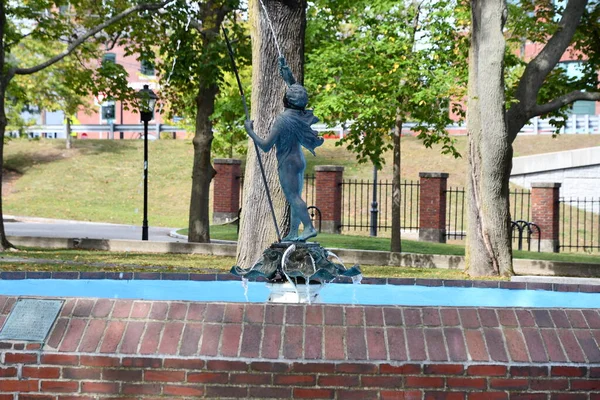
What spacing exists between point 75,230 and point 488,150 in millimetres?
19649

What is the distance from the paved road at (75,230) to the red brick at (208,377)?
2483cm

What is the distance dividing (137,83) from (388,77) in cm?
4969

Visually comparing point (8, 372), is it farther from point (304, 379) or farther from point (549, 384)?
point (549, 384)

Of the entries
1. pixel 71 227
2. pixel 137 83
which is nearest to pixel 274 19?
pixel 71 227

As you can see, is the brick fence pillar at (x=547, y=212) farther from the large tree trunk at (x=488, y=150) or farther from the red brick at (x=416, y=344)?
the red brick at (x=416, y=344)

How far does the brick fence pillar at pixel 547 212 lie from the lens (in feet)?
105

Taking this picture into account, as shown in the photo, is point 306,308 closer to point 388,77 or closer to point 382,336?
point 382,336

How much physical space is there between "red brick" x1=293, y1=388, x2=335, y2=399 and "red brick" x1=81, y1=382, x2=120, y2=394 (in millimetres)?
1122

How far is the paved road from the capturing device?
3162 centimetres

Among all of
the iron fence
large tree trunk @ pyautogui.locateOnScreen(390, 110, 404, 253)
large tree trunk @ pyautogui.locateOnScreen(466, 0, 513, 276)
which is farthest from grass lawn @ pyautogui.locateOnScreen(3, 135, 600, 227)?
large tree trunk @ pyautogui.locateOnScreen(466, 0, 513, 276)

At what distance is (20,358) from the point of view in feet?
20.5

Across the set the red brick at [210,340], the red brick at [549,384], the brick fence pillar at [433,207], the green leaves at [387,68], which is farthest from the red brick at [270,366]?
the brick fence pillar at [433,207]

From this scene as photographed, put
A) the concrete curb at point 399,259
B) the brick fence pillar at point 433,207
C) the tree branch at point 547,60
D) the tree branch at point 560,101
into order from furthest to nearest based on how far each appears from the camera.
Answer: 1. the brick fence pillar at point 433,207
2. the concrete curb at point 399,259
3. the tree branch at point 560,101
4. the tree branch at point 547,60

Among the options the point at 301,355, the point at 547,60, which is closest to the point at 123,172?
the point at 547,60
